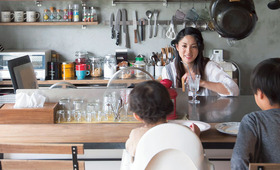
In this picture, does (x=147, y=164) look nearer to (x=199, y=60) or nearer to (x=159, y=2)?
(x=199, y=60)

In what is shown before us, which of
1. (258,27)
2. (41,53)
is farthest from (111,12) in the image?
(258,27)

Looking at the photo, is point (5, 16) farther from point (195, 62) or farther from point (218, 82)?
point (218, 82)

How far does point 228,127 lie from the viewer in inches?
92.3

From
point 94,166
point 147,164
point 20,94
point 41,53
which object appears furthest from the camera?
point 41,53

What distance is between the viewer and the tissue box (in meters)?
2.51

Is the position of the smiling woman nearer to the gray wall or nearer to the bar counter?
the bar counter

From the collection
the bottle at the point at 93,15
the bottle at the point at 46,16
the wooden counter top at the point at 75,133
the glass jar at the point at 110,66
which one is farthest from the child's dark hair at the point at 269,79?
the bottle at the point at 46,16

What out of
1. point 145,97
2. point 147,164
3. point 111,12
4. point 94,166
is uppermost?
point 111,12

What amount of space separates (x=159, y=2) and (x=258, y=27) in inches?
51.6

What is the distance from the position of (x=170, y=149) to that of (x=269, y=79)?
1.77 ft

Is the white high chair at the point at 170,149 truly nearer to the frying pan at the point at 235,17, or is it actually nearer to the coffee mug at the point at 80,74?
the frying pan at the point at 235,17

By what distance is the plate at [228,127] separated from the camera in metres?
2.26

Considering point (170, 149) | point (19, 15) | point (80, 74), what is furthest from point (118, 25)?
point (170, 149)

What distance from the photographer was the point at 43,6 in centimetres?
538
